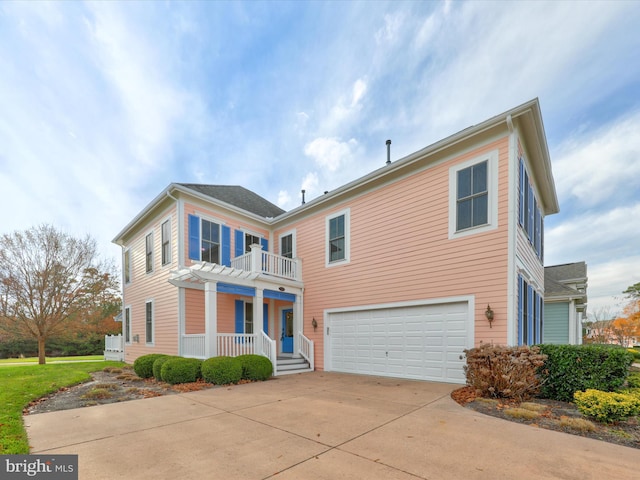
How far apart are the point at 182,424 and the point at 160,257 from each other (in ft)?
28.4

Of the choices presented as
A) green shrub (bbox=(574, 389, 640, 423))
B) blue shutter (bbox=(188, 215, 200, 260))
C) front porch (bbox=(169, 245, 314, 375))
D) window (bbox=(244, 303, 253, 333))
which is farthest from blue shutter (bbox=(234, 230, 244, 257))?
green shrub (bbox=(574, 389, 640, 423))

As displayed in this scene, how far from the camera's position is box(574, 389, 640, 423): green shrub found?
425 centimetres

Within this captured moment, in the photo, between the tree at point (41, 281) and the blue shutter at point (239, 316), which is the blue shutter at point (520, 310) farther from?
the tree at point (41, 281)

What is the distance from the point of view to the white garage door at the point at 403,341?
25.0 feet

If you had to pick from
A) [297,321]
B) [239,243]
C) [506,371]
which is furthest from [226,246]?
[506,371]

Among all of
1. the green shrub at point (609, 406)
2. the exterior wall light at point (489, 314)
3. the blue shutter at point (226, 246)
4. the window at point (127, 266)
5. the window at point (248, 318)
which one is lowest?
the window at point (248, 318)

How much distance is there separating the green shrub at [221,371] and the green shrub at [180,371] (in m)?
0.30

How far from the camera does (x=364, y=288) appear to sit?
978 cm

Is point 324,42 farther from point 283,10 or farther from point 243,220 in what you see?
point 243,220

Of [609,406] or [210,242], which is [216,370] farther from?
[609,406]

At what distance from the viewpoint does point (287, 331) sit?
12.6m

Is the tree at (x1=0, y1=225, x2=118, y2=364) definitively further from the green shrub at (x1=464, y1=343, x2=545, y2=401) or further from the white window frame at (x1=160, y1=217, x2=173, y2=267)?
the green shrub at (x1=464, y1=343, x2=545, y2=401)

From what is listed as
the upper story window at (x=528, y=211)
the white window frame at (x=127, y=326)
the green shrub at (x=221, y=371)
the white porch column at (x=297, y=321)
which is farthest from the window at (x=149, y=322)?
the upper story window at (x=528, y=211)

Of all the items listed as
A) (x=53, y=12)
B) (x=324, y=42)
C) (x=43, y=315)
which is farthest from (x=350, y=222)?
(x=43, y=315)
